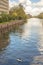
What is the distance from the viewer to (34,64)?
2159cm

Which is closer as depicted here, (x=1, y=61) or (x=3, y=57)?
(x=1, y=61)

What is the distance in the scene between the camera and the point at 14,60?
23438 mm

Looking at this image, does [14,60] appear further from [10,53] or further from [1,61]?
[10,53]

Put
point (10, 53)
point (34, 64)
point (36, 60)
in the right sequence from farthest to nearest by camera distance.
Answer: point (10, 53)
point (36, 60)
point (34, 64)

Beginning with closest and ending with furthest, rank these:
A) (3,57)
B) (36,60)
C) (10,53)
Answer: (36,60) → (3,57) → (10,53)

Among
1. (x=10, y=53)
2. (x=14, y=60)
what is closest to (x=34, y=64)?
(x=14, y=60)

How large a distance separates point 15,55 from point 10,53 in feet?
5.01

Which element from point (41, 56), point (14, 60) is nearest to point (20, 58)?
point (14, 60)

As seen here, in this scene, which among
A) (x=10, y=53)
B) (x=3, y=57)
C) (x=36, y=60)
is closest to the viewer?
(x=36, y=60)

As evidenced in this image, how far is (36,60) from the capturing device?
2314cm

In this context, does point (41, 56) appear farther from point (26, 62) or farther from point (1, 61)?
point (1, 61)

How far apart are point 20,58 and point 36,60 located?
6.84ft

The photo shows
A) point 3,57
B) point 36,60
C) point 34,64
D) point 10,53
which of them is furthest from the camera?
point 10,53

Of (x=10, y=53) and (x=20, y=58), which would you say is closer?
(x=20, y=58)
